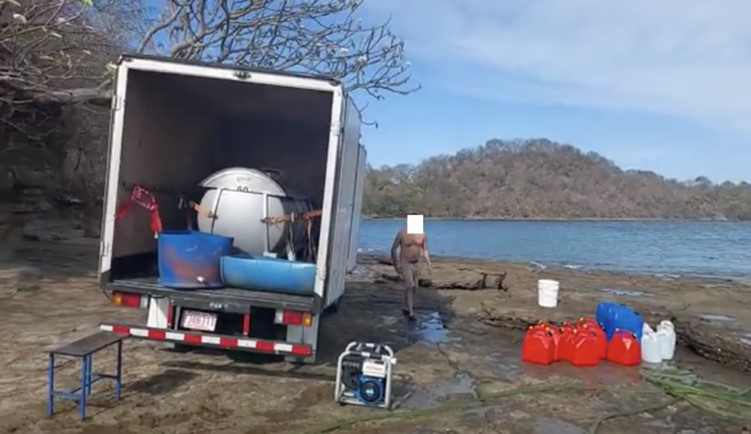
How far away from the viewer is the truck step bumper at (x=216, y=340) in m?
6.66

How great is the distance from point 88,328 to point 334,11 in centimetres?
781

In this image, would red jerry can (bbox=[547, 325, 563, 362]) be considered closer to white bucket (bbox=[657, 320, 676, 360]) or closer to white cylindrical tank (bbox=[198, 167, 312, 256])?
white bucket (bbox=[657, 320, 676, 360])

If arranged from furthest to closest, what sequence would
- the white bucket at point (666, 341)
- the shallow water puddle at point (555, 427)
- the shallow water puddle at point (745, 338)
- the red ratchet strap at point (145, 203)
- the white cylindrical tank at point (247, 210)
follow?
the shallow water puddle at point (745, 338) < the white bucket at point (666, 341) < the white cylindrical tank at point (247, 210) < the red ratchet strap at point (145, 203) < the shallow water puddle at point (555, 427)

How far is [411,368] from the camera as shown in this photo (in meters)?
8.24

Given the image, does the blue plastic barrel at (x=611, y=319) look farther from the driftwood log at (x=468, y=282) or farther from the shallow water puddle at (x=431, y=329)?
the driftwood log at (x=468, y=282)

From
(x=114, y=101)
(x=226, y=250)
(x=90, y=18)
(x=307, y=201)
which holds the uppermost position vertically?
(x=90, y=18)

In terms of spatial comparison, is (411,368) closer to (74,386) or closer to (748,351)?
(74,386)

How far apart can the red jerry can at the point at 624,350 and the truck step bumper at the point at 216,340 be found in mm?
4404

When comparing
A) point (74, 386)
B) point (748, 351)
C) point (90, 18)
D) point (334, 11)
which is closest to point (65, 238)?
point (90, 18)

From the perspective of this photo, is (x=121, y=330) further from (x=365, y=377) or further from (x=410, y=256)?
(x=410, y=256)

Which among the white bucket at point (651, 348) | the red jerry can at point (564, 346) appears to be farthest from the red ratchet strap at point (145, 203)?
the white bucket at point (651, 348)

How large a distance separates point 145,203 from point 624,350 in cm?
613

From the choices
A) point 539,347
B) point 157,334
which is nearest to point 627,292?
point 539,347

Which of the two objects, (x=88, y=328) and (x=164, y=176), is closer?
(x=164, y=176)
